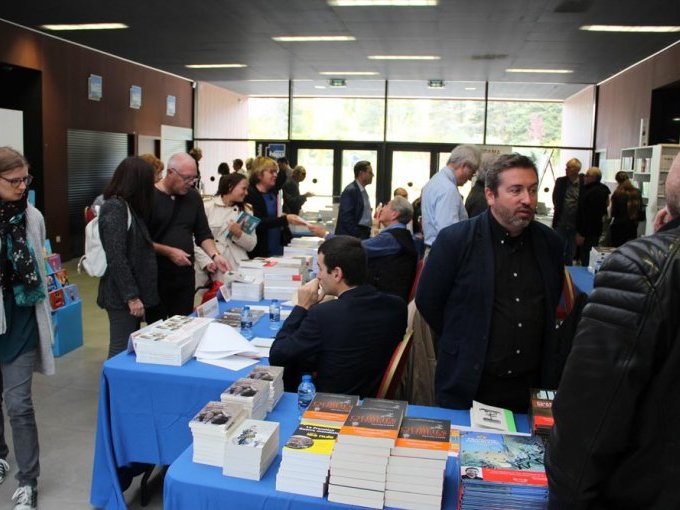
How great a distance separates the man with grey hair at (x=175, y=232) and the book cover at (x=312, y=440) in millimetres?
2297

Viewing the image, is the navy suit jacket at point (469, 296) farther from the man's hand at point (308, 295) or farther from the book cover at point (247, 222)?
the book cover at point (247, 222)

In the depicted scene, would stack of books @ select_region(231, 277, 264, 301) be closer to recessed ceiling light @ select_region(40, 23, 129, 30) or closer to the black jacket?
the black jacket

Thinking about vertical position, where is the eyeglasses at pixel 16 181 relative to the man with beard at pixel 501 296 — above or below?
above

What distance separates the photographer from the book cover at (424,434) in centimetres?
176

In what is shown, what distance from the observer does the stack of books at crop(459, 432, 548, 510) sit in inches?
62.9

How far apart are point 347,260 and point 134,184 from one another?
1.41 m

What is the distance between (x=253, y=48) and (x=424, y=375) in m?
7.77

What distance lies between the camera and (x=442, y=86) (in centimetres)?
1395

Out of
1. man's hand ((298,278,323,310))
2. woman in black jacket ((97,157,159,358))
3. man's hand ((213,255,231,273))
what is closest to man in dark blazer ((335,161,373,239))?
man's hand ((213,255,231,273))

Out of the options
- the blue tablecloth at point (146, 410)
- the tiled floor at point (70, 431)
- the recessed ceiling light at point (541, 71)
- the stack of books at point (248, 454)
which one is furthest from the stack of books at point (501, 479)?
the recessed ceiling light at point (541, 71)

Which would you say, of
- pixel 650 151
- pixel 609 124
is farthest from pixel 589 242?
pixel 609 124

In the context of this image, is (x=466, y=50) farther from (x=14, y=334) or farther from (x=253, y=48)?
(x=14, y=334)

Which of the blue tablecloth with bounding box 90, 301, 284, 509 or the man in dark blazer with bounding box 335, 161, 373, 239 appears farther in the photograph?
the man in dark blazer with bounding box 335, 161, 373, 239

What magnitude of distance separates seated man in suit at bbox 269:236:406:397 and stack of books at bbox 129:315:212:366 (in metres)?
0.44
